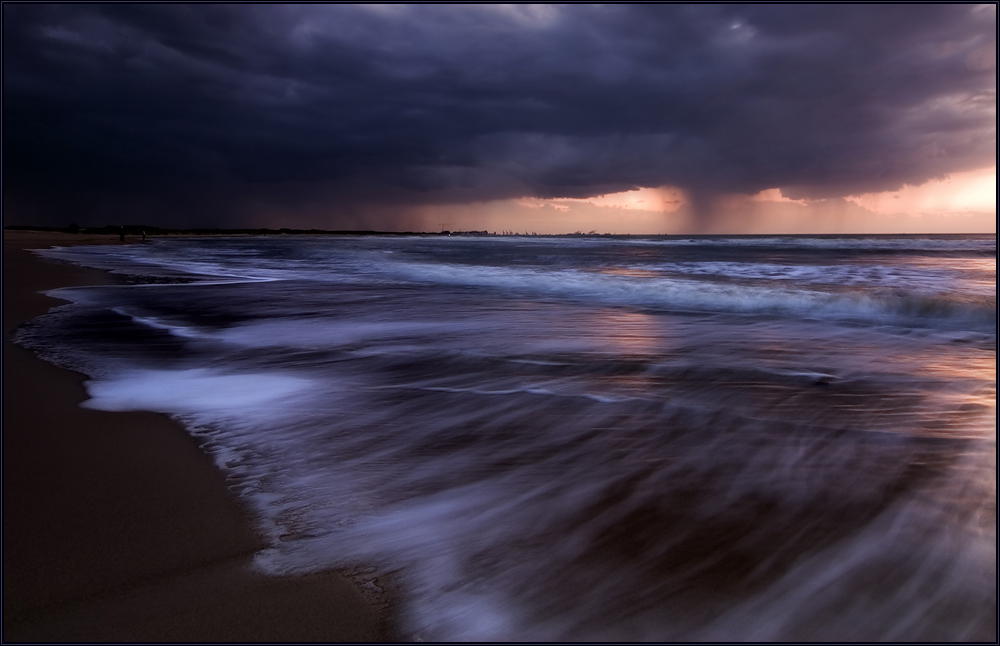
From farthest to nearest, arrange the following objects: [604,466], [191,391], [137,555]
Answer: [191,391] < [604,466] < [137,555]

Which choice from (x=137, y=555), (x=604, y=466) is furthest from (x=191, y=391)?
(x=604, y=466)

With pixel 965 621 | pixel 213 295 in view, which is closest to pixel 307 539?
pixel 965 621

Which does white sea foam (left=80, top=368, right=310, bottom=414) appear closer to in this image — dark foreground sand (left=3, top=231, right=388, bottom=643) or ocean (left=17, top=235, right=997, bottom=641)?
ocean (left=17, top=235, right=997, bottom=641)

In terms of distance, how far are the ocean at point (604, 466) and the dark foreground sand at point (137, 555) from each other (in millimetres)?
131

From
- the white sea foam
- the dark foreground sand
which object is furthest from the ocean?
the dark foreground sand

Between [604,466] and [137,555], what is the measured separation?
6.55 feet

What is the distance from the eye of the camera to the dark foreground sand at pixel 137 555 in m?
1.65

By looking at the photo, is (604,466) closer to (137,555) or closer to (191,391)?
(137,555)

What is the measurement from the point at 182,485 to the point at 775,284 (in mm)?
12784

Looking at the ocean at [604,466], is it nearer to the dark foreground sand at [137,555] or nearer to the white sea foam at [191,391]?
the white sea foam at [191,391]

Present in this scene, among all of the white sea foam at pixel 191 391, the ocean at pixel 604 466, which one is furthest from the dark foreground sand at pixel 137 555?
the white sea foam at pixel 191 391

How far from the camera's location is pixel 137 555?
77.3 inches

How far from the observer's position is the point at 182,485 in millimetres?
2525

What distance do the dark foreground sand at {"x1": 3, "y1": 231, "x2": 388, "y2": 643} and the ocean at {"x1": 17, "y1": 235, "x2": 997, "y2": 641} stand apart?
0.43 ft
